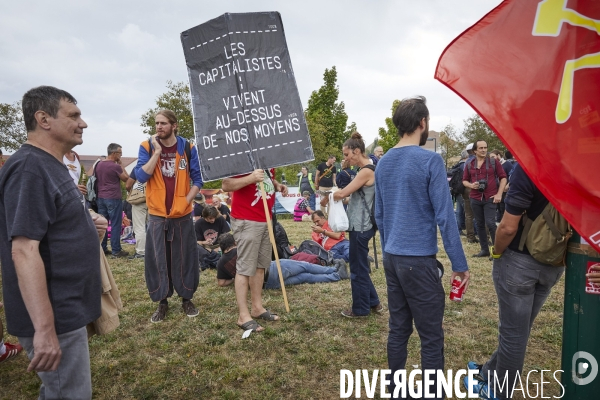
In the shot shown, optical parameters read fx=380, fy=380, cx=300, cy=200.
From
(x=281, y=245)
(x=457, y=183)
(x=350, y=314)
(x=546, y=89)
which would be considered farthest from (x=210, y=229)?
(x=546, y=89)

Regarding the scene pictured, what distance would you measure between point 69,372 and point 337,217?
9.95 feet

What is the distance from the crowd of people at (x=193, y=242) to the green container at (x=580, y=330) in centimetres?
22

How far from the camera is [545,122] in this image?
1.46 m

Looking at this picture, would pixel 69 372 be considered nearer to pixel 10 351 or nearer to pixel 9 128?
pixel 10 351

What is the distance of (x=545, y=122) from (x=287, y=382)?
8.20 feet

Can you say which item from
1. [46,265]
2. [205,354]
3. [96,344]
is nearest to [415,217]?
[46,265]

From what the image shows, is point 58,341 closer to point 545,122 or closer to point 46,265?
point 46,265

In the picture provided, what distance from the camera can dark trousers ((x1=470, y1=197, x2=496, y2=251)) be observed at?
6969 millimetres

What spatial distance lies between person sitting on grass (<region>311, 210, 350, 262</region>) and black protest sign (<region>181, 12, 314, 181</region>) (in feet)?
10.1

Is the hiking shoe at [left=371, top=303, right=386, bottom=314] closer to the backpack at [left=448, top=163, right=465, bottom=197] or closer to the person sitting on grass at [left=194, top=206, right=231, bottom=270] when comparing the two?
the person sitting on grass at [left=194, top=206, right=231, bottom=270]

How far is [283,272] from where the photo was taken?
17.9 feet

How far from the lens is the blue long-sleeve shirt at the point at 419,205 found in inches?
88.9

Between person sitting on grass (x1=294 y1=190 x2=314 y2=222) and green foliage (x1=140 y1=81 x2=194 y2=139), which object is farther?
green foliage (x1=140 y1=81 x2=194 y2=139)

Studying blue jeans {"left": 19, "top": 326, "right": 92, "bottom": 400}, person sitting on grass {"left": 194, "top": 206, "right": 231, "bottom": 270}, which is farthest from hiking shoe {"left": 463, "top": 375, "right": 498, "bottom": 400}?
person sitting on grass {"left": 194, "top": 206, "right": 231, "bottom": 270}
